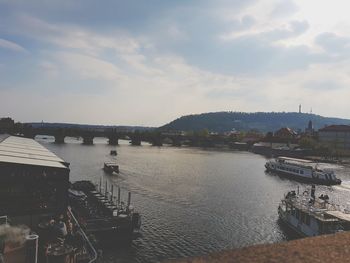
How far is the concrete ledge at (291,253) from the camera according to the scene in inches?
725

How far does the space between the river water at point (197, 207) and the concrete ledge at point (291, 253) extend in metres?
25.9

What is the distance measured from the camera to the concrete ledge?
18.4 metres

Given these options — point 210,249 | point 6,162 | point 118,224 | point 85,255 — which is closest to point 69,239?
point 85,255

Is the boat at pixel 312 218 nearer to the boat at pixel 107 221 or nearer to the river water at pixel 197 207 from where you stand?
the river water at pixel 197 207

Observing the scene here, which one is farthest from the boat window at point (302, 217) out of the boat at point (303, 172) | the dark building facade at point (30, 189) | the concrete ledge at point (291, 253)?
the boat at point (303, 172)

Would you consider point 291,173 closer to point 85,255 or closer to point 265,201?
point 265,201

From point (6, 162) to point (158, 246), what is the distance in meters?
22.2

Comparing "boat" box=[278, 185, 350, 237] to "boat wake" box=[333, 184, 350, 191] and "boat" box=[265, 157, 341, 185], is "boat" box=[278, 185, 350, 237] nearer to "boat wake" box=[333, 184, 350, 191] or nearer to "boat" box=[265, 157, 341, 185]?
"boat wake" box=[333, 184, 350, 191]

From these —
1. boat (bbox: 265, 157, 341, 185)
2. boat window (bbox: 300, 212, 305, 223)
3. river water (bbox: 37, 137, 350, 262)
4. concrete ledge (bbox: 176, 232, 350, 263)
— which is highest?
concrete ledge (bbox: 176, 232, 350, 263)

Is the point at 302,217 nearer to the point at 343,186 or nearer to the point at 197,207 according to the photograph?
the point at 197,207

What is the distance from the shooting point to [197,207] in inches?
2810

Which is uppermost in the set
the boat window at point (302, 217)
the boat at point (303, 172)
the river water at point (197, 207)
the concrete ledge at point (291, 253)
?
the concrete ledge at point (291, 253)

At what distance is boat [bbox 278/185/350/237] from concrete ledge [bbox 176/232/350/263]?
3195 centimetres

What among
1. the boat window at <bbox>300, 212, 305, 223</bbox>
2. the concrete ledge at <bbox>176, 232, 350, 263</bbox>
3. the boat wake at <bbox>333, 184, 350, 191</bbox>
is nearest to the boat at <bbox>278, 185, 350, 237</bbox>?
the boat window at <bbox>300, 212, 305, 223</bbox>
